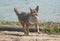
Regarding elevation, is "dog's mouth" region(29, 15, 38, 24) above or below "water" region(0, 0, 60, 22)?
above

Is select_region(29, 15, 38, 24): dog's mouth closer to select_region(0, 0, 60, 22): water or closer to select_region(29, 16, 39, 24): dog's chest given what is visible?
select_region(29, 16, 39, 24): dog's chest

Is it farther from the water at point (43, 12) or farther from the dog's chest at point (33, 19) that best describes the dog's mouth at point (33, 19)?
the water at point (43, 12)

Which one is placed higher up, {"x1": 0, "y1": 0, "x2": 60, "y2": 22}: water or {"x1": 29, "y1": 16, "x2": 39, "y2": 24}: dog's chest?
{"x1": 29, "y1": 16, "x2": 39, "y2": 24}: dog's chest

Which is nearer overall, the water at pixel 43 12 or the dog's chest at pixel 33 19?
the dog's chest at pixel 33 19

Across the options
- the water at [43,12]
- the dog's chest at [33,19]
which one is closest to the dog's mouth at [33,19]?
the dog's chest at [33,19]

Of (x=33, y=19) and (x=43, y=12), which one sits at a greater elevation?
→ (x=33, y=19)

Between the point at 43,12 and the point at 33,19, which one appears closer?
the point at 33,19

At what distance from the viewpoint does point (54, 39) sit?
8.05 metres

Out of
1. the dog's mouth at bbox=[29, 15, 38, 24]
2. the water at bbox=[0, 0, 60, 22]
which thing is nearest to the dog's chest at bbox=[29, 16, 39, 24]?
the dog's mouth at bbox=[29, 15, 38, 24]

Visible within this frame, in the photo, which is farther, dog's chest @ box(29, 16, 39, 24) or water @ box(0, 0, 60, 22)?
water @ box(0, 0, 60, 22)

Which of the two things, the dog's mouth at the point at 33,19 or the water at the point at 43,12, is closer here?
the dog's mouth at the point at 33,19

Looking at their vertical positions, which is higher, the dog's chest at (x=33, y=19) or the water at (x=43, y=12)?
the dog's chest at (x=33, y=19)

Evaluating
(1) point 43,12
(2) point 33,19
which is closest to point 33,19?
(2) point 33,19

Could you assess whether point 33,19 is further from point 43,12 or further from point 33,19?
point 43,12
